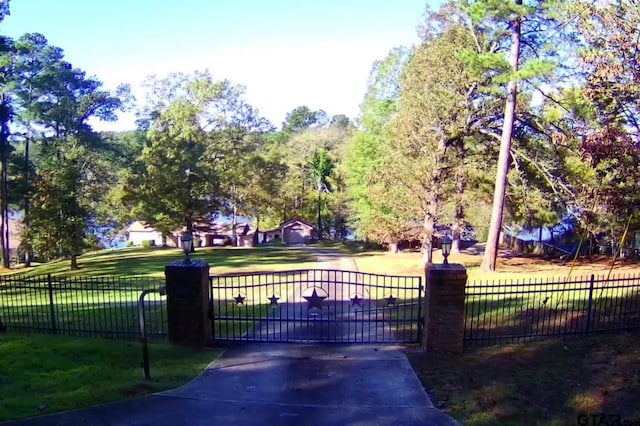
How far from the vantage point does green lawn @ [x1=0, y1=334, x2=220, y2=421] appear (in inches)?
253

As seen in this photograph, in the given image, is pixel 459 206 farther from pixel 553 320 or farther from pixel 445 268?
pixel 445 268

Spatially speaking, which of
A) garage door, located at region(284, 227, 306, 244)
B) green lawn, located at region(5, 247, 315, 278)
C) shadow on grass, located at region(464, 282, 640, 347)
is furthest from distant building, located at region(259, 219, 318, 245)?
shadow on grass, located at region(464, 282, 640, 347)

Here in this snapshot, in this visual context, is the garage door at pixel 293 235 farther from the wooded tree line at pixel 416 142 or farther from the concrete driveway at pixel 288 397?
the concrete driveway at pixel 288 397

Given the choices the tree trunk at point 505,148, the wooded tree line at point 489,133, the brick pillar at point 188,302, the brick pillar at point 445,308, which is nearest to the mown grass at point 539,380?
the brick pillar at point 445,308

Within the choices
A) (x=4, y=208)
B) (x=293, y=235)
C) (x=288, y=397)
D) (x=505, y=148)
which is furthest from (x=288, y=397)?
(x=293, y=235)

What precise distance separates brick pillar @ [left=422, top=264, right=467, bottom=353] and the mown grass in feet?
0.77

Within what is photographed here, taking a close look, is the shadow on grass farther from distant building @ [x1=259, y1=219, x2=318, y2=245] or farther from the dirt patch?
distant building @ [x1=259, y1=219, x2=318, y2=245]

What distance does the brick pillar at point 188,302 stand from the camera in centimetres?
871

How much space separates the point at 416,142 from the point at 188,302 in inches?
616

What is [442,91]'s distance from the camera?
2130 cm

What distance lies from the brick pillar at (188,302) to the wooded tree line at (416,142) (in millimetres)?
7914

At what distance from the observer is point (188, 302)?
8.80m

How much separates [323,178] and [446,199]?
3109 cm

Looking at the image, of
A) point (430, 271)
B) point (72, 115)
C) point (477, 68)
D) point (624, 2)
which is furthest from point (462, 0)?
point (72, 115)
